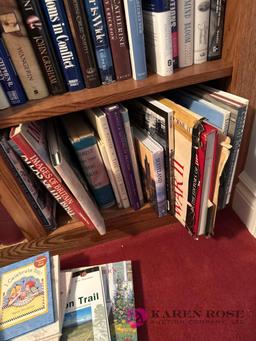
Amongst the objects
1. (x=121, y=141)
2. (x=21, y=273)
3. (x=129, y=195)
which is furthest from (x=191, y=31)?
(x=21, y=273)

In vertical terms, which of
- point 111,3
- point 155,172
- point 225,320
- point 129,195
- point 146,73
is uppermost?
point 111,3

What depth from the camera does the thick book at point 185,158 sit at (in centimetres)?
52

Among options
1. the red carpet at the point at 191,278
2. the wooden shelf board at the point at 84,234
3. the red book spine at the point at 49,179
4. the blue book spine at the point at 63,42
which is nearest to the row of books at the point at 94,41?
the blue book spine at the point at 63,42

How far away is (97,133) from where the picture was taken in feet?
2.09

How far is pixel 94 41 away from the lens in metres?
0.52

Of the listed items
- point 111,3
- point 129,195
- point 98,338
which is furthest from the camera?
point 129,195

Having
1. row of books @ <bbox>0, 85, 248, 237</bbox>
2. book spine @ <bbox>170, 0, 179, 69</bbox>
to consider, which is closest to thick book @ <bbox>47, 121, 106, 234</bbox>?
row of books @ <bbox>0, 85, 248, 237</bbox>

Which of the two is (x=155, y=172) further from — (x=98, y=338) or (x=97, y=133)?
(x=98, y=338)

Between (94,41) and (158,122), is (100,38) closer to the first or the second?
(94,41)

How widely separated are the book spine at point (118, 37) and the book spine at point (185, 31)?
0.12 metres

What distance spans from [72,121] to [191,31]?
0.35 m

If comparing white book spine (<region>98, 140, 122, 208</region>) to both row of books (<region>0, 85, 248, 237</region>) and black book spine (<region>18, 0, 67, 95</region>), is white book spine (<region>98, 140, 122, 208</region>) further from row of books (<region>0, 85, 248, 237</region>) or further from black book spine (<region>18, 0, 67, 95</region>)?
black book spine (<region>18, 0, 67, 95</region>)

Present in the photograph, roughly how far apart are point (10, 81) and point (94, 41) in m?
0.19

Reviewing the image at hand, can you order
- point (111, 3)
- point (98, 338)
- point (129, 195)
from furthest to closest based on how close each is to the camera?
point (129, 195) → point (98, 338) → point (111, 3)
